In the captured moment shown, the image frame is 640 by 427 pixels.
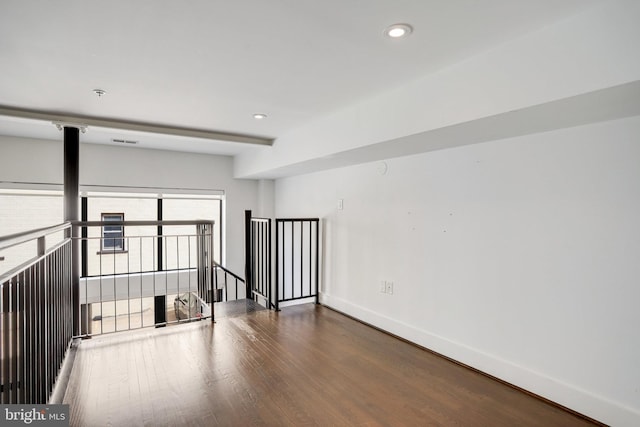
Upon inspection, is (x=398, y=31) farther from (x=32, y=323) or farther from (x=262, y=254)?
(x=262, y=254)

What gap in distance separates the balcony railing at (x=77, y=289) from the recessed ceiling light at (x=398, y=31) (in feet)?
6.50

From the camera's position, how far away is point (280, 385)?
254 cm

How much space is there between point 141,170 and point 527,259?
536cm

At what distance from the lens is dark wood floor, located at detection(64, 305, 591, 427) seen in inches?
85.2

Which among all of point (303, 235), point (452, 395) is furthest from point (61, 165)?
point (452, 395)

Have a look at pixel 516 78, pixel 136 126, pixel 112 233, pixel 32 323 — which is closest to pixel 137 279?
pixel 112 233

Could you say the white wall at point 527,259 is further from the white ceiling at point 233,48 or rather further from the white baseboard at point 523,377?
the white ceiling at point 233,48

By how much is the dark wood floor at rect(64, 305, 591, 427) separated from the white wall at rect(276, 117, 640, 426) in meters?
0.24

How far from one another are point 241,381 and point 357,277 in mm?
1960

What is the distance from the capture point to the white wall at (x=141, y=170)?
4637mm

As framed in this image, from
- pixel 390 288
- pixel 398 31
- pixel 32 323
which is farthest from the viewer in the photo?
pixel 390 288

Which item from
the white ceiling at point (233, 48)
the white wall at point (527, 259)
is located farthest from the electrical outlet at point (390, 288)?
the white ceiling at point (233, 48)

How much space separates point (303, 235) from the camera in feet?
16.3

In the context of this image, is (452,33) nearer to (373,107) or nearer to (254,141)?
(373,107)
